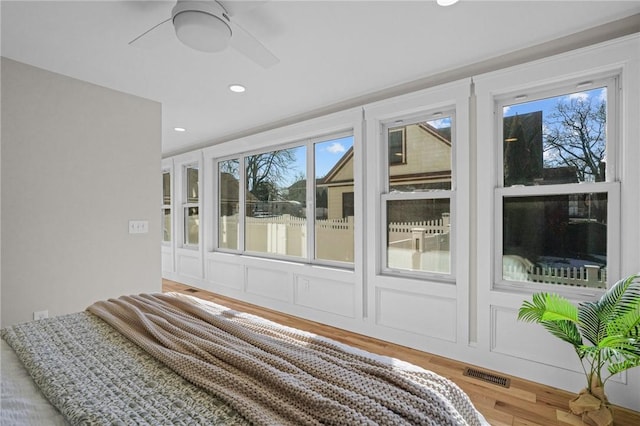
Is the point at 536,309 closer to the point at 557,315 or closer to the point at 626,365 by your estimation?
the point at 557,315

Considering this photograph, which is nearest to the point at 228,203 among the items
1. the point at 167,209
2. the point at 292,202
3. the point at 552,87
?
the point at 292,202

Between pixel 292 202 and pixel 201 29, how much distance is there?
2.56m

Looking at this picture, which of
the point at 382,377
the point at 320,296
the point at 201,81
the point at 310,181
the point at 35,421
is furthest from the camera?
the point at 310,181

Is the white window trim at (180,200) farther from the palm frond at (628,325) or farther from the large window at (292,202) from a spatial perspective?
the palm frond at (628,325)

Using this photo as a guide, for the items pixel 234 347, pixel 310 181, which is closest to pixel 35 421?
pixel 234 347

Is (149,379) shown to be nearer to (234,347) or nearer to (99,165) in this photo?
(234,347)

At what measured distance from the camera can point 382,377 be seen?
3.57ft

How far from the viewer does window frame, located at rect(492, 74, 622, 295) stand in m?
2.04

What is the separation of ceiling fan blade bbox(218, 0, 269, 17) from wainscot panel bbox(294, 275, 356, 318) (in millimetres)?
2516

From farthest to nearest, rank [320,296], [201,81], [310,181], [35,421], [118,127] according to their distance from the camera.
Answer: [310,181] → [320,296] → [118,127] → [201,81] → [35,421]

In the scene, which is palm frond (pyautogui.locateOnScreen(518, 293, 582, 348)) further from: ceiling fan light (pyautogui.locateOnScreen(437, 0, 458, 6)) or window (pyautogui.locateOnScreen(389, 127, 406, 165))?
ceiling fan light (pyautogui.locateOnScreen(437, 0, 458, 6))

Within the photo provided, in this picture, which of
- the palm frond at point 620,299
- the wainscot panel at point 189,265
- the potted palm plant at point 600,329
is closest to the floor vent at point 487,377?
the potted palm plant at point 600,329

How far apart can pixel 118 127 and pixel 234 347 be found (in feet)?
9.06

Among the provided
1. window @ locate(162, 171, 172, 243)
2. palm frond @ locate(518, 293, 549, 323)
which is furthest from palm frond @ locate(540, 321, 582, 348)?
window @ locate(162, 171, 172, 243)
